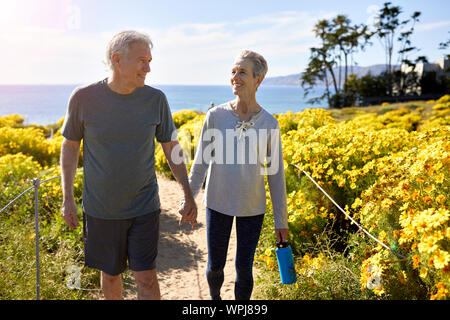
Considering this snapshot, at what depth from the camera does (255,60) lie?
232 centimetres

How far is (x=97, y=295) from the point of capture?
135 inches

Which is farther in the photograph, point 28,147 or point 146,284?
point 28,147

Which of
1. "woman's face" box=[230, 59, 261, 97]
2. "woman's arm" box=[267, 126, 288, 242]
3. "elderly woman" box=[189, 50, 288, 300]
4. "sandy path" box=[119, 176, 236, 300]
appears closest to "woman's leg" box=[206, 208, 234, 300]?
"elderly woman" box=[189, 50, 288, 300]

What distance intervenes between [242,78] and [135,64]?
0.66m

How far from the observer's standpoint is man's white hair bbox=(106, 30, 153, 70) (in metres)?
2.00

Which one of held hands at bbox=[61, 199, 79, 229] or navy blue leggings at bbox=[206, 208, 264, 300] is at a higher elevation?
held hands at bbox=[61, 199, 79, 229]

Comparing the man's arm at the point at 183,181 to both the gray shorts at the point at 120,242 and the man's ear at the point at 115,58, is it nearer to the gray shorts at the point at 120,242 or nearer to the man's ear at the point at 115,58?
the gray shorts at the point at 120,242

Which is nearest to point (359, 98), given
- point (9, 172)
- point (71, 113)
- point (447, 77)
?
point (447, 77)

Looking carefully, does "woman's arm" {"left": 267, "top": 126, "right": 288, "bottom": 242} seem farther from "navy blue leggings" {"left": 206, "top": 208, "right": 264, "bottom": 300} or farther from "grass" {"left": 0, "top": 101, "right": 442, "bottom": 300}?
"grass" {"left": 0, "top": 101, "right": 442, "bottom": 300}

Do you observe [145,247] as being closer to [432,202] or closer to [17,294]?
[17,294]

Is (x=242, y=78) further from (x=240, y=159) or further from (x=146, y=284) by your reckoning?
(x=146, y=284)

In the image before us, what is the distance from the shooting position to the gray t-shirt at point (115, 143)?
6.77ft

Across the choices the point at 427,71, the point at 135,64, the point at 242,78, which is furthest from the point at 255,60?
the point at 427,71
